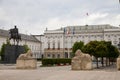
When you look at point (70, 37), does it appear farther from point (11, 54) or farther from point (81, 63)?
point (81, 63)

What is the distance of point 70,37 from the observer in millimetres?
139000

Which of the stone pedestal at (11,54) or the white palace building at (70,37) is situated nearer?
the stone pedestal at (11,54)

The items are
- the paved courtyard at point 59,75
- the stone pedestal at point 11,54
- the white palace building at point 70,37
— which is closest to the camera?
the paved courtyard at point 59,75

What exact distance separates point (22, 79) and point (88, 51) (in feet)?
92.1

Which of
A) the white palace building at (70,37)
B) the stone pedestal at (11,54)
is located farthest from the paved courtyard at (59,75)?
the white palace building at (70,37)

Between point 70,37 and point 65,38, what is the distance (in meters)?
2.52

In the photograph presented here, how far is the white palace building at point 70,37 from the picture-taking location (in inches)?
5157

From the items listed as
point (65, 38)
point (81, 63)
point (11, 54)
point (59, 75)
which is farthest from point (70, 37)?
point (59, 75)

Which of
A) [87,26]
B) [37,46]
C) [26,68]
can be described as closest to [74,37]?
[87,26]

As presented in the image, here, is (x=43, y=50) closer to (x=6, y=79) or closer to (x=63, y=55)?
(x=63, y=55)

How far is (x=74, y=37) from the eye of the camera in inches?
5413

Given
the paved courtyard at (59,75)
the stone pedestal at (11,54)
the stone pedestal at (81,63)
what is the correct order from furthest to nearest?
the stone pedestal at (11,54) → the stone pedestal at (81,63) → the paved courtyard at (59,75)

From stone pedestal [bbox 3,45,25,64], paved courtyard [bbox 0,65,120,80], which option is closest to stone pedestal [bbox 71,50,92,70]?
paved courtyard [bbox 0,65,120,80]

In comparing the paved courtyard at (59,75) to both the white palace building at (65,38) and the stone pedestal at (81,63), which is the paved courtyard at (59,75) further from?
the white palace building at (65,38)
